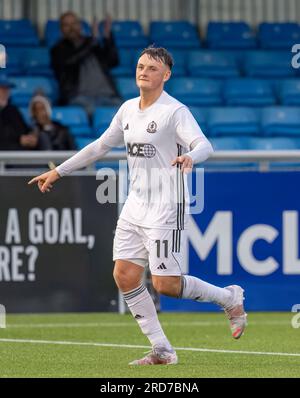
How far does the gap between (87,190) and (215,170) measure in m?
1.30

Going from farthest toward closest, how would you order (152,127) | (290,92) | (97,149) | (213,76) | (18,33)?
(18,33), (213,76), (290,92), (97,149), (152,127)

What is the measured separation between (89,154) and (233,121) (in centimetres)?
887

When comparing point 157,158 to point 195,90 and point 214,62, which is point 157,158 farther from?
point 214,62

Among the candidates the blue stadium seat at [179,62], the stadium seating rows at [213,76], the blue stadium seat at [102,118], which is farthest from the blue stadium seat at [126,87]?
the blue stadium seat at [179,62]

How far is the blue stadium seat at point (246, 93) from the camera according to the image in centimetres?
1956

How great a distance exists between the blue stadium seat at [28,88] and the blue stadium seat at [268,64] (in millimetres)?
3024

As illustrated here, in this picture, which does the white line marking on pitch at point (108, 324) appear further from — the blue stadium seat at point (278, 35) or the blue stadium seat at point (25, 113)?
the blue stadium seat at point (278, 35)

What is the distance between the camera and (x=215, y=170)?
13898mm

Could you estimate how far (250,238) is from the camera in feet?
45.0

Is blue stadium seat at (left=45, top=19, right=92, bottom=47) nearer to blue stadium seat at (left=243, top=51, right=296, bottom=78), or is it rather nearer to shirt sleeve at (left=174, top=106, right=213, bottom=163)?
blue stadium seat at (left=243, top=51, right=296, bottom=78)

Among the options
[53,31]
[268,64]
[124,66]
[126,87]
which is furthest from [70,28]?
[268,64]

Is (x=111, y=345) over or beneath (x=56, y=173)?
beneath
